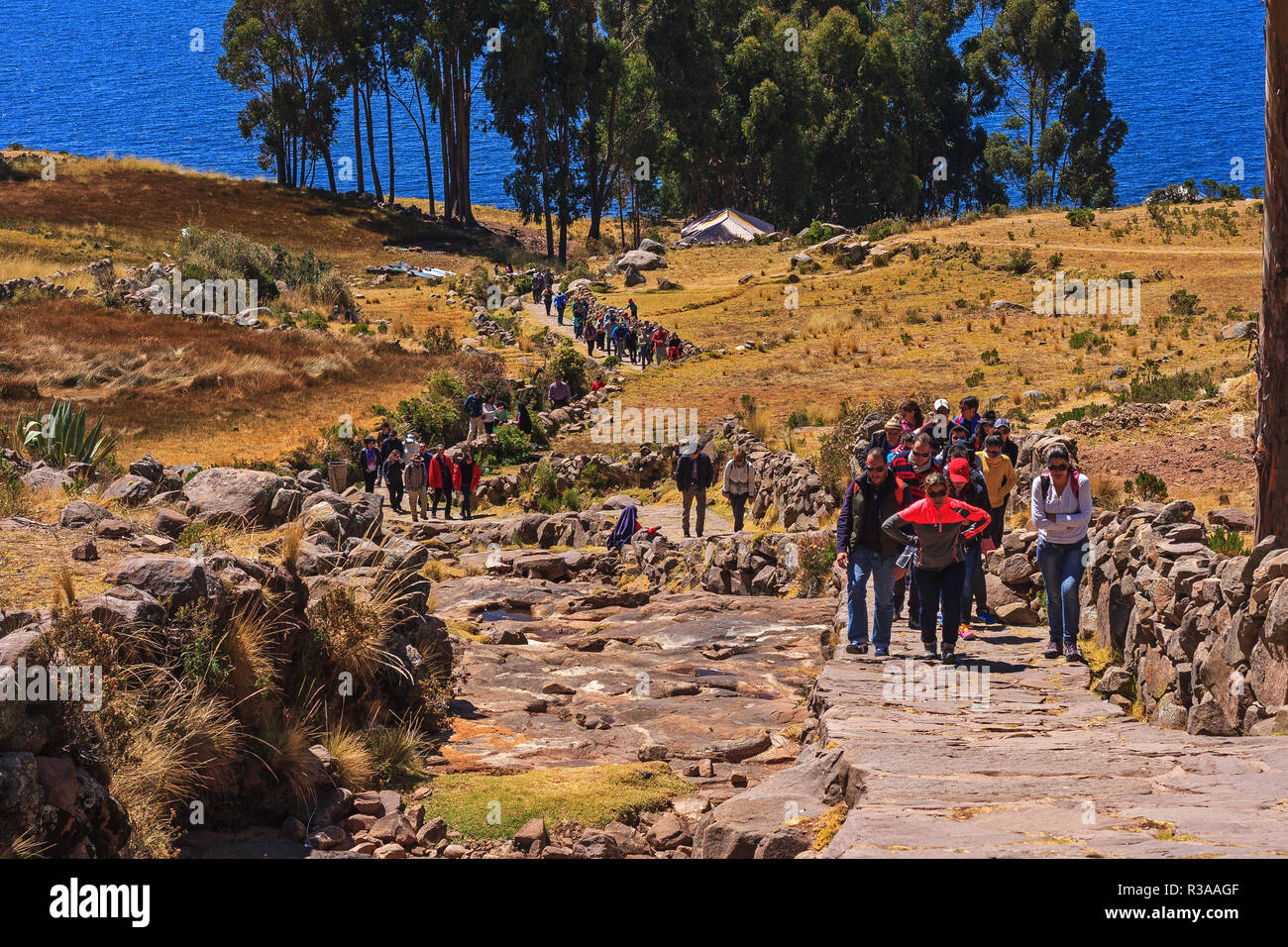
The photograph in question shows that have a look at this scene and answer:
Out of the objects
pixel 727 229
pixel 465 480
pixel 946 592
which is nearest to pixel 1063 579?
pixel 946 592

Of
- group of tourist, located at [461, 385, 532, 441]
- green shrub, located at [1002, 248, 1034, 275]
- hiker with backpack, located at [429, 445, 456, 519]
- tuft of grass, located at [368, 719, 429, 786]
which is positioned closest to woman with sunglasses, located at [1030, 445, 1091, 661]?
tuft of grass, located at [368, 719, 429, 786]

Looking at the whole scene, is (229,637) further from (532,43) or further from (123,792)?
(532,43)

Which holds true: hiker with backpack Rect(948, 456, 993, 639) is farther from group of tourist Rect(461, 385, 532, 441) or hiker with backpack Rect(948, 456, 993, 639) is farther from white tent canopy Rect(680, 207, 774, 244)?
white tent canopy Rect(680, 207, 774, 244)

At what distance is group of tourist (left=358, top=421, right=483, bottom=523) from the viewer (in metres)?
24.4

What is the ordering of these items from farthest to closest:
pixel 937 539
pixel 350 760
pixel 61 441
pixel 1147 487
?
pixel 61 441 < pixel 1147 487 < pixel 937 539 < pixel 350 760

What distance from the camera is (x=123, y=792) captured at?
6668 mm

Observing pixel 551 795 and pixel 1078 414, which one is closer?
pixel 551 795

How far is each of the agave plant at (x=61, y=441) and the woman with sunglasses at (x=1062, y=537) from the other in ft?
41.6

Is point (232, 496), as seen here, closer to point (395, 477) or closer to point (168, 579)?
point (168, 579)

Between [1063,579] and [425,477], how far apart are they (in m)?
16.4

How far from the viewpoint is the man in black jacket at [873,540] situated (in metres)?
10.2

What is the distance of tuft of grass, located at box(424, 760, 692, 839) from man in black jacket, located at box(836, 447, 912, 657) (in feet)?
7.76

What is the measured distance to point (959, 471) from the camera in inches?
416
